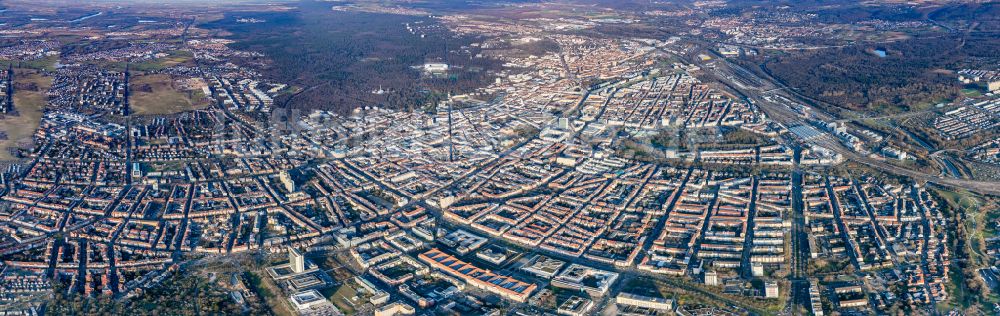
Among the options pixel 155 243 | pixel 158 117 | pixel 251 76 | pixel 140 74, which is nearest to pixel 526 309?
pixel 155 243

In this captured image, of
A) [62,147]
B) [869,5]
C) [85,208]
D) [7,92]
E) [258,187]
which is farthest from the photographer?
[869,5]

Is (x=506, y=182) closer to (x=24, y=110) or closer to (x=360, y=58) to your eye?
(x=24, y=110)

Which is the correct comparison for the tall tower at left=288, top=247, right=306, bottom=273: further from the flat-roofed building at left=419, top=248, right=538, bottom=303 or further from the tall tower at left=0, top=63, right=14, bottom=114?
the tall tower at left=0, top=63, right=14, bottom=114

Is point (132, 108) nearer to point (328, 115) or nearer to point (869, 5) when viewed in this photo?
point (328, 115)

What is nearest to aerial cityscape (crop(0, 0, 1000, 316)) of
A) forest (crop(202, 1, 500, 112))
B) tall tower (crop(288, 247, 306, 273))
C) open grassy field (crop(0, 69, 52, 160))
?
tall tower (crop(288, 247, 306, 273))

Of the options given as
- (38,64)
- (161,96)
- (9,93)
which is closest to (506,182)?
(161,96)

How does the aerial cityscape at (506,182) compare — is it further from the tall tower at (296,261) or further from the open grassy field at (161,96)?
the open grassy field at (161,96)
